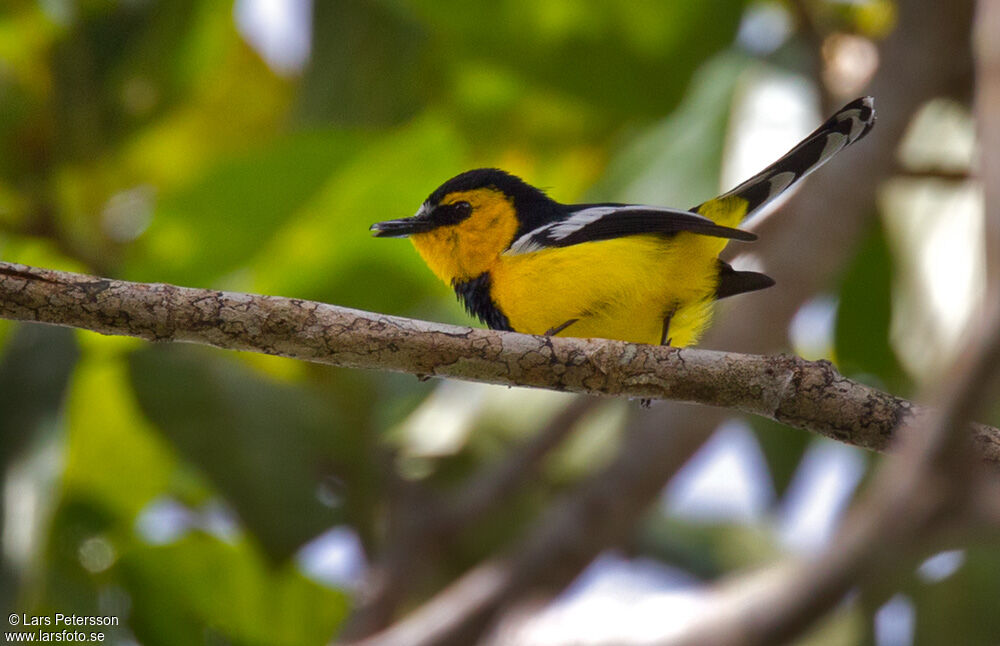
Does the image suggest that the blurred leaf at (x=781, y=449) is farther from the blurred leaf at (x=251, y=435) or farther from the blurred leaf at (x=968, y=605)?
the blurred leaf at (x=251, y=435)

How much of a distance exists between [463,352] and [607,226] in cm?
122

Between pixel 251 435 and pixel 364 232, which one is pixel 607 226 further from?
pixel 364 232

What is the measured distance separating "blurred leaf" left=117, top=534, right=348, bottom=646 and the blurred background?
0.05 ft

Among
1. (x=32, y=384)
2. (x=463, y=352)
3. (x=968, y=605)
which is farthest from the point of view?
(x=968, y=605)

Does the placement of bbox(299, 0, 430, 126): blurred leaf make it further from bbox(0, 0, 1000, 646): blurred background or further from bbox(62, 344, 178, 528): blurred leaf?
bbox(62, 344, 178, 528): blurred leaf

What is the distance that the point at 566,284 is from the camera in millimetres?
3617

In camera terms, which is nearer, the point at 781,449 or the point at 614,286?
the point at 614,286

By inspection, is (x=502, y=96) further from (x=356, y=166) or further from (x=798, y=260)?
(x=798, y=260)

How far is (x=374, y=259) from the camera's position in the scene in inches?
208

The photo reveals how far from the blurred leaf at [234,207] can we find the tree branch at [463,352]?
7.64 ft

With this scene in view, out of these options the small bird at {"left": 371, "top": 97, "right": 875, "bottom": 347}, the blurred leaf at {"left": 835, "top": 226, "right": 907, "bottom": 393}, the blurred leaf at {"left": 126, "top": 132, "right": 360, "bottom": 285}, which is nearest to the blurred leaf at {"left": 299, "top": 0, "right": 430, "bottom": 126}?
the blurred leaf at {"left": 126, "top": 132, "right": 360, "bottom": 285}

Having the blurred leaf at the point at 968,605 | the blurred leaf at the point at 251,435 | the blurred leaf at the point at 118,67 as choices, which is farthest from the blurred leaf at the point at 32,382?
the blurred leaf at the point at 968,605

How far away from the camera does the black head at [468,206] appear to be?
4156mm

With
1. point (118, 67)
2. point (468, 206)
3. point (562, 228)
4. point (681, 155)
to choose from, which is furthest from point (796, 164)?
point (118, 67)
